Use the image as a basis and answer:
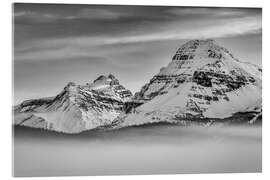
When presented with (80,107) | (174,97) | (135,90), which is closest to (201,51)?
(174,97)

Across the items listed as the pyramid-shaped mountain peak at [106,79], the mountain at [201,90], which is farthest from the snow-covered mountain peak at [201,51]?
the pyramid-shaped mountain peak at [106,79]

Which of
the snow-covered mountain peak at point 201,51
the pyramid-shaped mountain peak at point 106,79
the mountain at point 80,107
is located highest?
the snow-covered mountain peak at point 201,51

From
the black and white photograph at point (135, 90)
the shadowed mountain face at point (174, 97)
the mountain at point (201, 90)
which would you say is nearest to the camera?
the black and white photograph at point (135, 90)

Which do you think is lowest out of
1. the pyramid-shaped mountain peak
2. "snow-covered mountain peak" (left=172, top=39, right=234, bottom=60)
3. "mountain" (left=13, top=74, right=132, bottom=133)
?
"mountain" (left=13, top=74, right=132, bottom=133)

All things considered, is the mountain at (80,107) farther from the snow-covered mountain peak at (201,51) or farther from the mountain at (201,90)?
the snow-covered mountain peak at (201,51)

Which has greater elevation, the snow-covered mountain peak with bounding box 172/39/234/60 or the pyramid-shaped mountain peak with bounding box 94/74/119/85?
the snow-covered mountain peak with bounding box 172/39/234/60

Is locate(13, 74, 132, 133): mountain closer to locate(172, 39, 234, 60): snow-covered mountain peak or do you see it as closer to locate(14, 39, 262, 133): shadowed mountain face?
locate(14, 39, 262, 133): shadowed mountain face

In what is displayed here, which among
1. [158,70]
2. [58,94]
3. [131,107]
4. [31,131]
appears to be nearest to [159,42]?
[158,70]

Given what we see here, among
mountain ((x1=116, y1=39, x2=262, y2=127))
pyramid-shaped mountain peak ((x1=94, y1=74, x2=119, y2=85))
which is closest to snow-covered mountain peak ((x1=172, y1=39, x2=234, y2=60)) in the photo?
mountain ((x1=116, y1=39, x2=262, y2=127))
